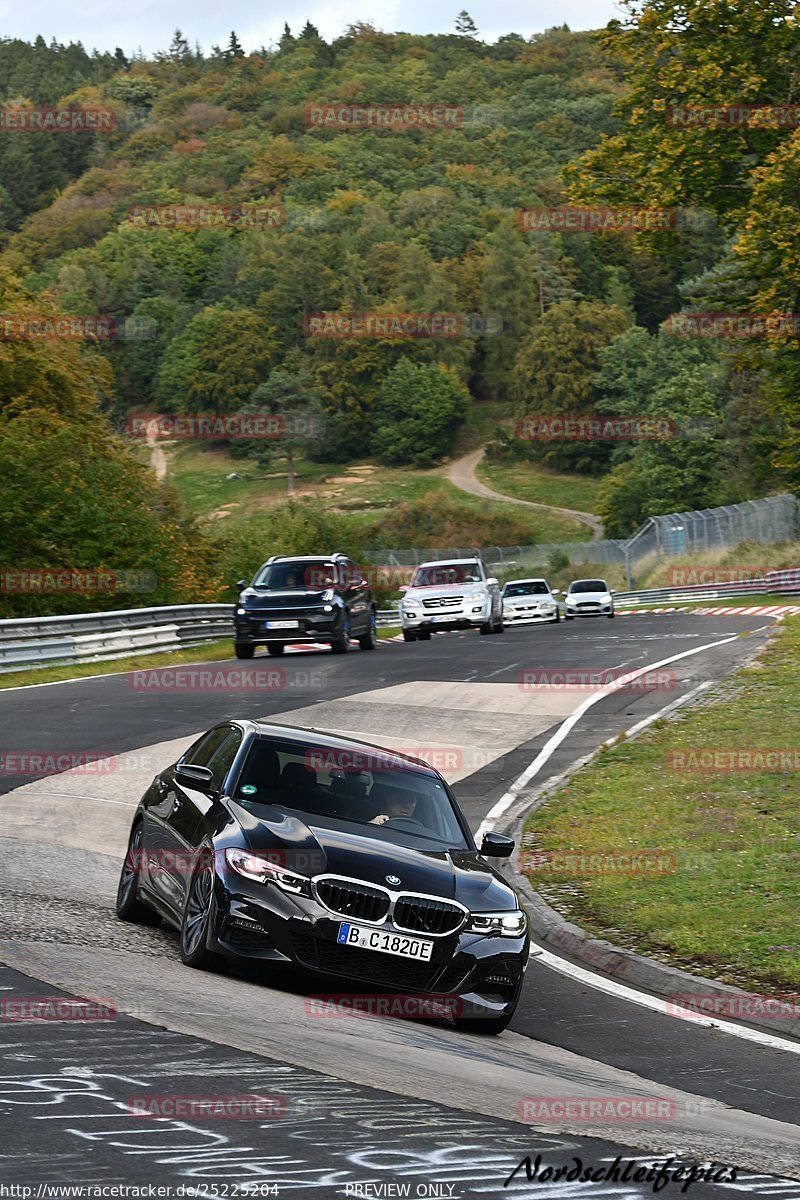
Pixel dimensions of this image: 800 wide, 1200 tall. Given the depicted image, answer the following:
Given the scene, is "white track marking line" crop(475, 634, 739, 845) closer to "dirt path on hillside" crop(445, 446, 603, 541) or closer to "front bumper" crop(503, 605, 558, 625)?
"front bumper" crop(503, 605, 558, 625)

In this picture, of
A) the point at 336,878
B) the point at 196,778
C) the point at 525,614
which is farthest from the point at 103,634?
the point at 336,878

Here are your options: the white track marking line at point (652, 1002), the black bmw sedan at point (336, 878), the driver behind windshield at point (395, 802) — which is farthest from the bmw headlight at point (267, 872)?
the white track marking line at point (652, 1002)

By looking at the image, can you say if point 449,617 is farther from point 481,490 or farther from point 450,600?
point 481,490

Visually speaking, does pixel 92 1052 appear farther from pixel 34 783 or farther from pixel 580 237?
pixel 580 237

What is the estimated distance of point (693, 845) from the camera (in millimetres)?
13523

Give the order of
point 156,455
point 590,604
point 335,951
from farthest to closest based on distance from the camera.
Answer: point 156,455
point 590,604
point 335,951

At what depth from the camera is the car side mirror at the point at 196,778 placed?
9.37 m

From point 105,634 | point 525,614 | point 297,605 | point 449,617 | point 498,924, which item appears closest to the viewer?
point 498,924

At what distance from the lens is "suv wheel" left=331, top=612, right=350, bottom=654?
32.5 metres

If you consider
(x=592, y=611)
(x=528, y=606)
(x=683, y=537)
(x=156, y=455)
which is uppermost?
(x=156, y=455)

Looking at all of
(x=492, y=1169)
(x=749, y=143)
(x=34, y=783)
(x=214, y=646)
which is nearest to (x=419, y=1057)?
(x=492, y=1169)

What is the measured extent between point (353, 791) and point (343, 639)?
75.9ft

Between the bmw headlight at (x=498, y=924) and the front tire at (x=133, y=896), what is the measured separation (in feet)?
7.54

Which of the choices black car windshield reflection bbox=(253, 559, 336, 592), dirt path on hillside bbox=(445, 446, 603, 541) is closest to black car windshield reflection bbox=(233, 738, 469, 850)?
black car windshield reflection bbox=(253, 559, 336, 592)
